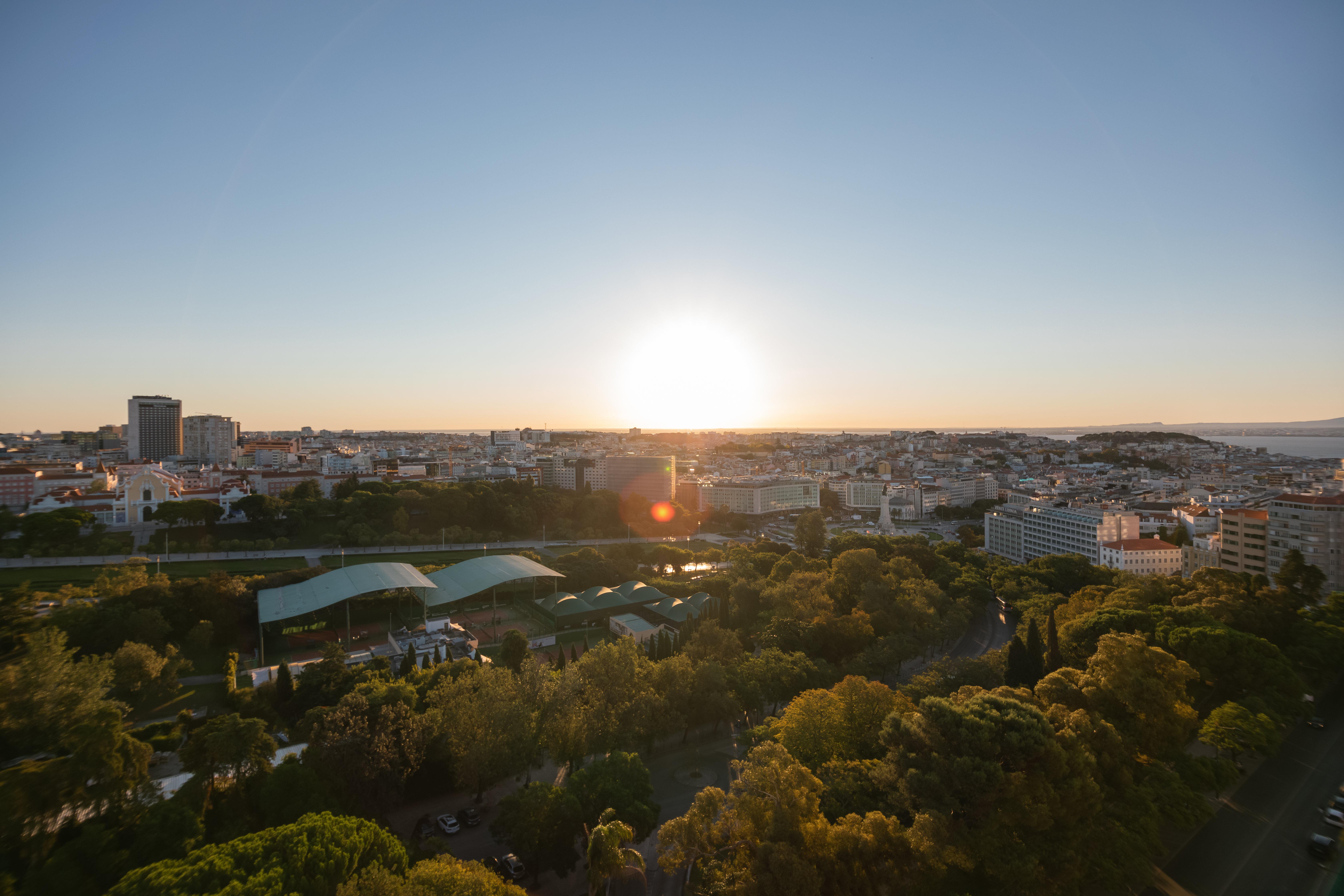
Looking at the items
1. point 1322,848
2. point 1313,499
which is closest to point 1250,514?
point 1313,499

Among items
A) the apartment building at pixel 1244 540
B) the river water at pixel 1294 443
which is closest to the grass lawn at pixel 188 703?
the apartment building at pixel 1244 540

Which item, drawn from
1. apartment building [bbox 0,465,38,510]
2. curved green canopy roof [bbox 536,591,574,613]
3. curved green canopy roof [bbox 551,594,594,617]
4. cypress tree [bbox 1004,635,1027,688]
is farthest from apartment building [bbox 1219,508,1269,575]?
apartment building [bbox 0,465,38,510]

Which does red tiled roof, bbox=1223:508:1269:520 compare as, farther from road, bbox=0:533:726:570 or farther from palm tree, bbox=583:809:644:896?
palm tree, bbox=583:809:644:896

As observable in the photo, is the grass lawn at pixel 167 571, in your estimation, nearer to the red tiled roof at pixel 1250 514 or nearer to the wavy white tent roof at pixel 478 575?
the wavy white tent roof at pixel 478 575

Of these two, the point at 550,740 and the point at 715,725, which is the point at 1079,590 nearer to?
the point at 715,725

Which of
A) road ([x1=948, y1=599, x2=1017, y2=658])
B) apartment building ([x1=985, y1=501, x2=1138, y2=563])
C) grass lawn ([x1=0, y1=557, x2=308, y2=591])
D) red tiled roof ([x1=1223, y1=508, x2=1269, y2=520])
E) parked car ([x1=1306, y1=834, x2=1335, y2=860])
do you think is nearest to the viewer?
parked car ([x1=1306, y1=834, x2=1335, y2=860])
